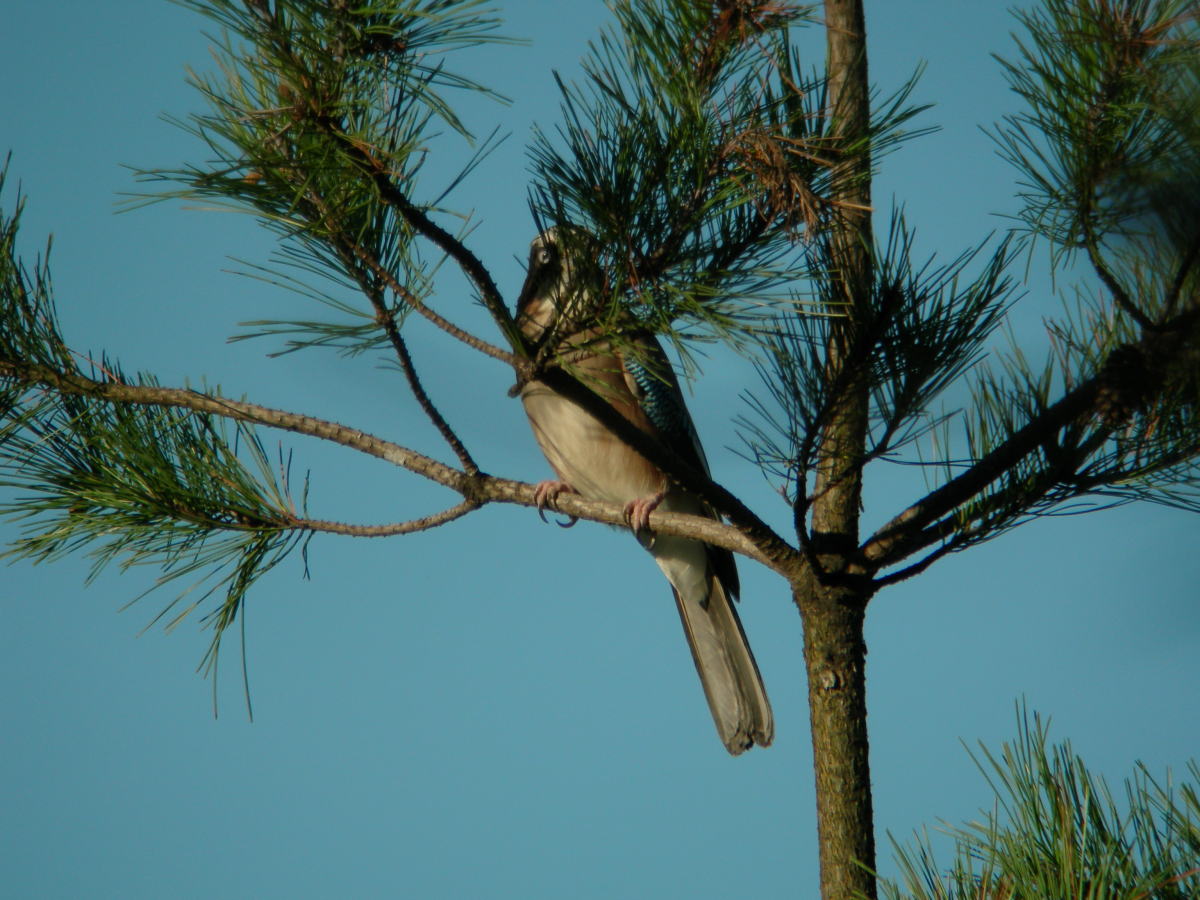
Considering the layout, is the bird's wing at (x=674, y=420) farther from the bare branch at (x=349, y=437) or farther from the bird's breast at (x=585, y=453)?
→ the bare branch at (x=349, y=437)

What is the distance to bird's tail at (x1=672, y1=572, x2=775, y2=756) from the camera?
2830 millimetres

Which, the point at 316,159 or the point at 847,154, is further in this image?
the point at 847,154

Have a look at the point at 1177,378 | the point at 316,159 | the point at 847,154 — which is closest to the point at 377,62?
the point at 316,159

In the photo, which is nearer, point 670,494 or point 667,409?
point 667,409

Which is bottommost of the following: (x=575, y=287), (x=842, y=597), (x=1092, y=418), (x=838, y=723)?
(x=838, y=723)

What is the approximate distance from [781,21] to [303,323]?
2.71 ft

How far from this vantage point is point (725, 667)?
9.85ft

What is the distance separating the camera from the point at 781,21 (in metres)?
1.46

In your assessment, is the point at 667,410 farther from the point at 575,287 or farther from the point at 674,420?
the point at 575,287

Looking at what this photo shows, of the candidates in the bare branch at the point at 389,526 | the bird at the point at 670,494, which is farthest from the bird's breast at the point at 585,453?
the bare branch at the point at 389,526

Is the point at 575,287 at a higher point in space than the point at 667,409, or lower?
lower

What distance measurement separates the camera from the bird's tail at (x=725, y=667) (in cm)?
283

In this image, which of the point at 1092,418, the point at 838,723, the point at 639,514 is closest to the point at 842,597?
the point at 838,723

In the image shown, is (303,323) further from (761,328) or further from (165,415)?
(761,328)
